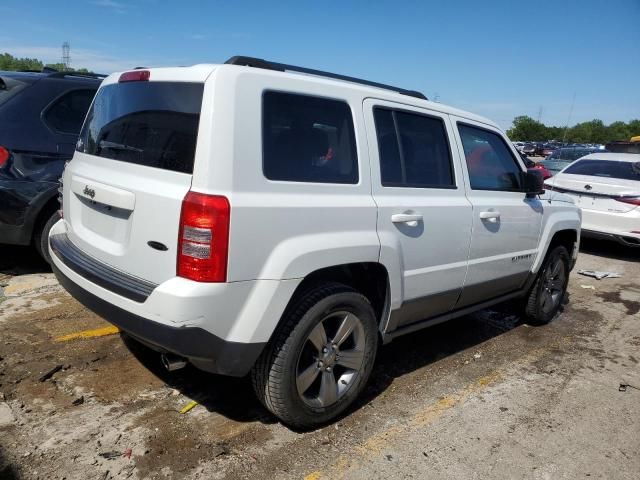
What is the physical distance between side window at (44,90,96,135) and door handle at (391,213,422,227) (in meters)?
3.51

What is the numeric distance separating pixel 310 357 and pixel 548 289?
10.5 feet

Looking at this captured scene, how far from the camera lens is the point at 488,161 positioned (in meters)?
4.25

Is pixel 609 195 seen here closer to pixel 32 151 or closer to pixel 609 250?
pixel 609 250

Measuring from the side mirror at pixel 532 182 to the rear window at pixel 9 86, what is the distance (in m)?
4.54

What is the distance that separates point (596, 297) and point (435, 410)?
4113 millimetres

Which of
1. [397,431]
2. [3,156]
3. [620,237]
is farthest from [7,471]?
[620,237]

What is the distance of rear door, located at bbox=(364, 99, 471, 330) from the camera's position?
10.5 feet

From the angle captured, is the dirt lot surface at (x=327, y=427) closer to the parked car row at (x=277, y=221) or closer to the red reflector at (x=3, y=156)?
the parked car row at (x=277, y=221)

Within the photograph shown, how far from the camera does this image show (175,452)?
2.77 metres

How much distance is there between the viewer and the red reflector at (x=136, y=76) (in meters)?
2.98

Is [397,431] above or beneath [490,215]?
beneath


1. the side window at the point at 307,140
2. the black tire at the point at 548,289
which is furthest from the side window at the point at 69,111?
the black tire at the point at 548,289

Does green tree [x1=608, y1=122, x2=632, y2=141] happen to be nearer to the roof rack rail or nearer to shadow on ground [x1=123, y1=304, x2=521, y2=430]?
shadow on ground [x1=123, y1=304, x2=521, y2=430]

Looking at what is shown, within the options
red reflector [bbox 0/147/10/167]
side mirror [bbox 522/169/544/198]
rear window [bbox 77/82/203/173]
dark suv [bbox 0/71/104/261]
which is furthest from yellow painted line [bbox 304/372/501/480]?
red reflector [bbox 0/147/10/167]
